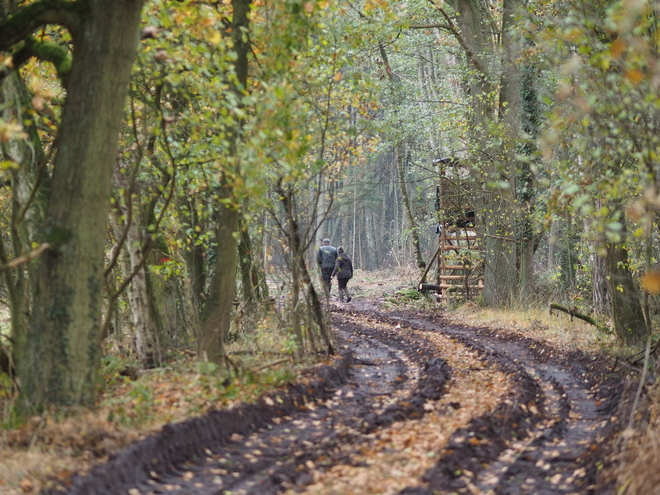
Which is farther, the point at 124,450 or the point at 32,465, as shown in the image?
the point at 124,450

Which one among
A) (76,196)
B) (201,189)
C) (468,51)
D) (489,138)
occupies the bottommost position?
(76,196)

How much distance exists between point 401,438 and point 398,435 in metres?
0.13

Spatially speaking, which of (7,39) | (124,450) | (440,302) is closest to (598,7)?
(7,39)

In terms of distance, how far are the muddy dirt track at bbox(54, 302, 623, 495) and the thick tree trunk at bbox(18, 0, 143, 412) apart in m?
1.38

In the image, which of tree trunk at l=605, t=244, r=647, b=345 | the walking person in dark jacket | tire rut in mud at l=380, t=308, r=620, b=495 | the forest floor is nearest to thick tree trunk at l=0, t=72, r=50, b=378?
the forest floor

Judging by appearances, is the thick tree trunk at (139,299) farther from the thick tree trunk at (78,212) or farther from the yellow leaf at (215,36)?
the yellow leaf at (215,36)

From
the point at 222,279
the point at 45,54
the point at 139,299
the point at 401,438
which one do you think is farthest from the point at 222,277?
the point at 401,438

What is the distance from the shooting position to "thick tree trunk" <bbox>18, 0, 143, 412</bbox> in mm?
7121

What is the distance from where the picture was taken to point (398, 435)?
295 inches

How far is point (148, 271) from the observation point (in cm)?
1168

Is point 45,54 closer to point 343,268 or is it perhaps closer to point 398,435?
point 398,435

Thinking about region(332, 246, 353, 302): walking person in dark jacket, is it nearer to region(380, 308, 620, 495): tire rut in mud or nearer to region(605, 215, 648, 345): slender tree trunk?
region(605, 215, 648, 345): slender tree trunk

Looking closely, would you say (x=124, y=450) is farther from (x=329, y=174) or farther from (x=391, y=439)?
(x=329, y=174)

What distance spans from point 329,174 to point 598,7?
519 inches
